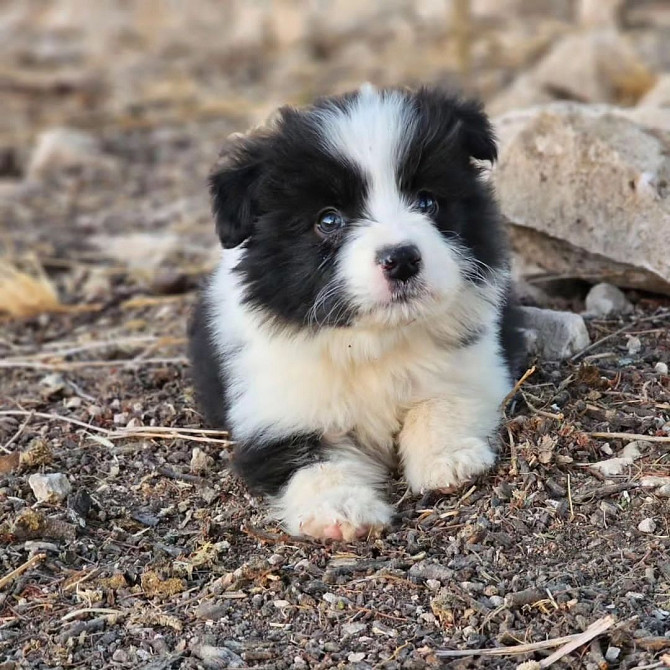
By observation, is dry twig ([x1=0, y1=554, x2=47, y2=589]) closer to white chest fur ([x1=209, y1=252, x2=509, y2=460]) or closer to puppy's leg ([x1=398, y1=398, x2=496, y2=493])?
white chest fur ([x1=209, y1=252, x2=509, y2=460])

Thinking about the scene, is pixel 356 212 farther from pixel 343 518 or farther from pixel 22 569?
pixel 22 569

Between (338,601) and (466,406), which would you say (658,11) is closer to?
(466,406)

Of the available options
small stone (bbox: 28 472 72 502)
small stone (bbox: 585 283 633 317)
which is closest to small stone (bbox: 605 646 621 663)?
small stone (bbox: 28 472 72 502)

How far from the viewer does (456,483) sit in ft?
14.0

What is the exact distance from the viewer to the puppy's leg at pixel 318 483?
4.09 metres

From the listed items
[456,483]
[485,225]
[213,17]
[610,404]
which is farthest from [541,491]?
[213,17]

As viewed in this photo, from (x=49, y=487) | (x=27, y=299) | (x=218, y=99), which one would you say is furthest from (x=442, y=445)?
(x=218, y=99)

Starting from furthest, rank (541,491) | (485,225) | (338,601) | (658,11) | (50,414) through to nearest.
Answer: (658,11) < (50,414) < (485,225) < (541,491) < (338,601)

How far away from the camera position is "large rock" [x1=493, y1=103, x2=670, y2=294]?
558 centimetres

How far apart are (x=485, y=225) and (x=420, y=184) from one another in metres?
0.41

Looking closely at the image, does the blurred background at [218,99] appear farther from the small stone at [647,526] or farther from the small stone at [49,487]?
the small stone at [49,487]

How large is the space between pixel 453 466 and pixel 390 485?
1.05 feet

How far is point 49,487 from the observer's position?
14.8 feet

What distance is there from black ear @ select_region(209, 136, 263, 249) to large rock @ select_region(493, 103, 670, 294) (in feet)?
7.17
